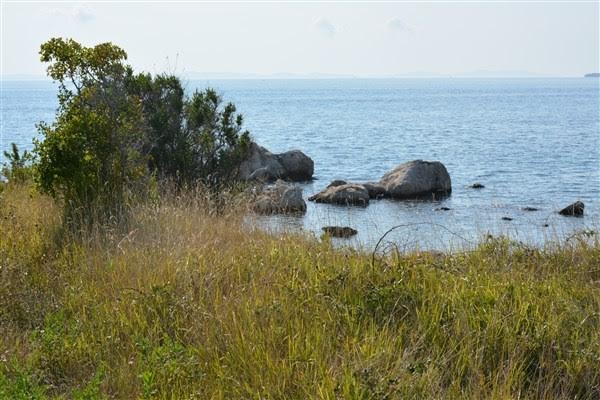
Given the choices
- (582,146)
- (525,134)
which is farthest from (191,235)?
(525,134)

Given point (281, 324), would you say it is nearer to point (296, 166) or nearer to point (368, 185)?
point (368, 185)

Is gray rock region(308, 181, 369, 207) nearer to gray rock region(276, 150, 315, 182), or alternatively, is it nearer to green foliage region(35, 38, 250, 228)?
gray rock region(276, 150, 315, 182)

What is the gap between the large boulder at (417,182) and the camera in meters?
26.3

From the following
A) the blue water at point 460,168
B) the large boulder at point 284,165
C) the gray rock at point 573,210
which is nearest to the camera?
the blue water at point 460,168

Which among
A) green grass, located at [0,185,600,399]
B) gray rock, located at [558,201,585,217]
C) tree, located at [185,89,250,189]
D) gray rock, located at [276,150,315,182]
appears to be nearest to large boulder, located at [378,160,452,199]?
gray rock, located at [558,201,585,217]

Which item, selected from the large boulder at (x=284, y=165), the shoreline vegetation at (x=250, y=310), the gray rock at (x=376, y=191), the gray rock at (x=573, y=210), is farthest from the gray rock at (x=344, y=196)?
the shoreline vegetation at (x=250, y=310)

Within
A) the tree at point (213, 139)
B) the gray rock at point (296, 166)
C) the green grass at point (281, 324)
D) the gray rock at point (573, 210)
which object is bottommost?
the gray rock at point (573, 210)

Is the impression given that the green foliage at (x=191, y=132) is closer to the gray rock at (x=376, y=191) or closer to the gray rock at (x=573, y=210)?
the gray rock at (x=376, y=191)

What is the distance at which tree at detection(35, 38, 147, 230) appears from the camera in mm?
9719

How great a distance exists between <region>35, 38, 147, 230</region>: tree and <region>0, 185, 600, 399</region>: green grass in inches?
62.6

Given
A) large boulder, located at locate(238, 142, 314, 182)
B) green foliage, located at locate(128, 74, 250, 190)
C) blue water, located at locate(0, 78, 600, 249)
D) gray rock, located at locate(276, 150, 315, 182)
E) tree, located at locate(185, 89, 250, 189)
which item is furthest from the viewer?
gray rock, located at locate(276, 150, 315, 182)

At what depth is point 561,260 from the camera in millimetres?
8977

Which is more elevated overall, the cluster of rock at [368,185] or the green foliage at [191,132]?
the green foliage at [191,132]

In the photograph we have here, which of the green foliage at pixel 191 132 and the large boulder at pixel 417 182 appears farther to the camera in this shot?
the large boulder at pixel 417 182
